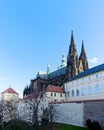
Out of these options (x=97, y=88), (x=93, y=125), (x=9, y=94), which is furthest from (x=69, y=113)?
(x=9, y=94)

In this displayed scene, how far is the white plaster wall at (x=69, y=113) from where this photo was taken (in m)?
44.8

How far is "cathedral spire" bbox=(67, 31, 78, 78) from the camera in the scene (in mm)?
88875

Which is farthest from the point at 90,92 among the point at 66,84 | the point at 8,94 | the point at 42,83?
the point at 8,94

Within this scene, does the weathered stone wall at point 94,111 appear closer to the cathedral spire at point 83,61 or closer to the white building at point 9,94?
the cathedral spire at point 83,61

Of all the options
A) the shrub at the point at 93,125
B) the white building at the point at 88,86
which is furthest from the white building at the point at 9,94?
the shrub at the point at 93,125

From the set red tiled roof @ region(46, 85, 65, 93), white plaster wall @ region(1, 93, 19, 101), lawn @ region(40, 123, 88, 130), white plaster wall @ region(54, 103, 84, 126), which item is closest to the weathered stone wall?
white plaster wall @ region(54, 103, 84, 126)

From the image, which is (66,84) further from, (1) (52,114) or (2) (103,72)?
(1) (52,114)

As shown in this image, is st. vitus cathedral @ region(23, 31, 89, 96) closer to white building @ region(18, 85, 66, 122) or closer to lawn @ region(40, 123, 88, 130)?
white building @ region(18, 85, 66, 122)

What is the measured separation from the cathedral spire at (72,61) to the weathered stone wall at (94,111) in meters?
44.9

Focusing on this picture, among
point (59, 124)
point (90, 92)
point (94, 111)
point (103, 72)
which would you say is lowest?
point (59, 124)

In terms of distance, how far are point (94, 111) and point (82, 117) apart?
3.28 m

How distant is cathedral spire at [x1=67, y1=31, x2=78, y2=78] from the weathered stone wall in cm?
4492

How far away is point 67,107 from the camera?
50.3 metres

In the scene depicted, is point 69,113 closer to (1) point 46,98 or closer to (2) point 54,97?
(1) point 46,98
